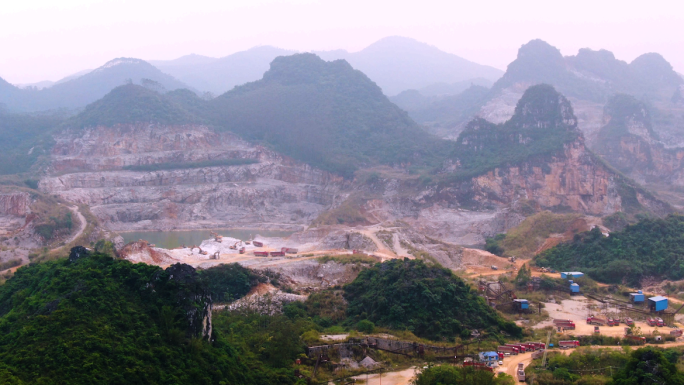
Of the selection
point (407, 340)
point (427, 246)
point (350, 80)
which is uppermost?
point (350, 80)

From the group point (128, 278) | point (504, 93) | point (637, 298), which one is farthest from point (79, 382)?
point (504, 93)

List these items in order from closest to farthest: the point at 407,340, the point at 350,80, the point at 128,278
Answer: the point at 128,278, the point at 407,340, the point at 350,80

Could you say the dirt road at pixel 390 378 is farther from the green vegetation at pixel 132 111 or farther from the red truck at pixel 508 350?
the green vegetation at pixel 132 111

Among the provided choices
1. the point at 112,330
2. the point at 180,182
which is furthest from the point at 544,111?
the point at 112,330

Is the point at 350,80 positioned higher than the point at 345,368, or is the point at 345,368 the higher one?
the point at 350,80

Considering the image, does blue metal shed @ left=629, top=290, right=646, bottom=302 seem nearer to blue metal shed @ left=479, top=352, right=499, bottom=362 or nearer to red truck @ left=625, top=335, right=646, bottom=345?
red truck @ left=625, top=335, right=646, bottom=345

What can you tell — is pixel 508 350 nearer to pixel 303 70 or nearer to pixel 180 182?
pixel 180 182

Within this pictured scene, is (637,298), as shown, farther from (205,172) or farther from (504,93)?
(504,93)
